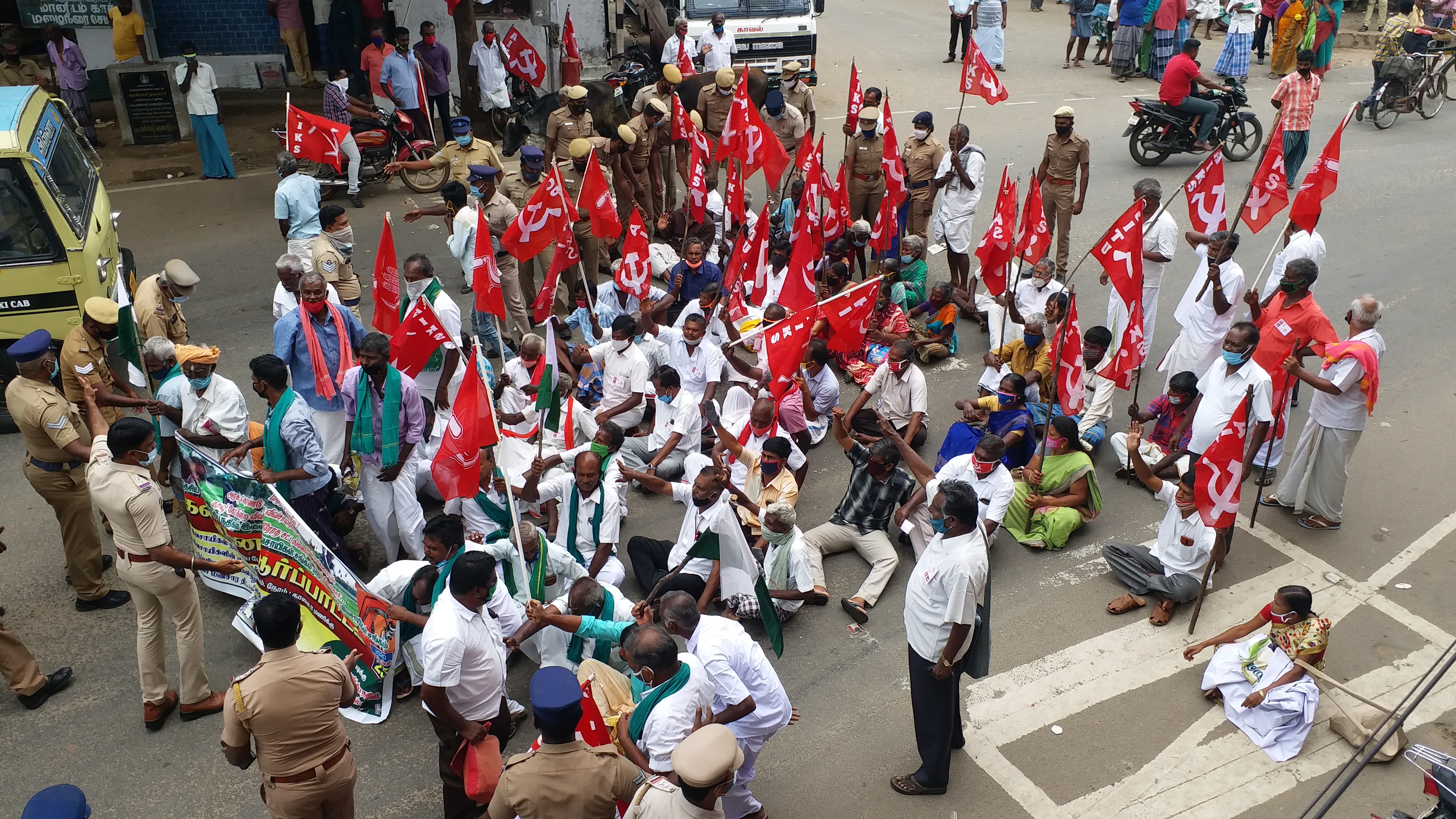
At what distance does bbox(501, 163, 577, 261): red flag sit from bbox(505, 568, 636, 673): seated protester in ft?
11.1

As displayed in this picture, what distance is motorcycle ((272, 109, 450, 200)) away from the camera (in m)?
13.9

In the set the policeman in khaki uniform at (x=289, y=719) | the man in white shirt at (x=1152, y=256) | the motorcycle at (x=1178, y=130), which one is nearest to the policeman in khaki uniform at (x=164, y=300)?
the policeman in khaki uniform at (x=289, y=719)

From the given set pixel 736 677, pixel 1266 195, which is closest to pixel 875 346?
pixel 1266 195

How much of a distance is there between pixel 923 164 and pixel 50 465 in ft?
27.1

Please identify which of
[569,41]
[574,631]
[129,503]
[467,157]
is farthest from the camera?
[569,41]

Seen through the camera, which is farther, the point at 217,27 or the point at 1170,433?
the point at 217,27

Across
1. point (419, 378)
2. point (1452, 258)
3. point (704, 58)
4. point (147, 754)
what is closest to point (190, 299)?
point (419, 378)

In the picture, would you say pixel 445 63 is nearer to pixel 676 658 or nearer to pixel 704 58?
pixel 704 58

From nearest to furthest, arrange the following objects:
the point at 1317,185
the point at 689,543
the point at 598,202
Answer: the point at 689,543, the point at 1317,185, the point at 598,202

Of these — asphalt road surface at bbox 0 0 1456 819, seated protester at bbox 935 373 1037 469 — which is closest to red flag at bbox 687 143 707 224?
asphalt road surface at bbox 0 0 1456 819

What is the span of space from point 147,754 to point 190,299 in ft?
21.7

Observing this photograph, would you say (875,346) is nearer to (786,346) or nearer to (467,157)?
(786,346)

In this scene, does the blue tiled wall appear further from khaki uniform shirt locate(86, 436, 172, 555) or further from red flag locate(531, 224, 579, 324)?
khaki uniform shirt locate(86, 436, 172, 555)

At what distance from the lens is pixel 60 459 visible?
6367mm
